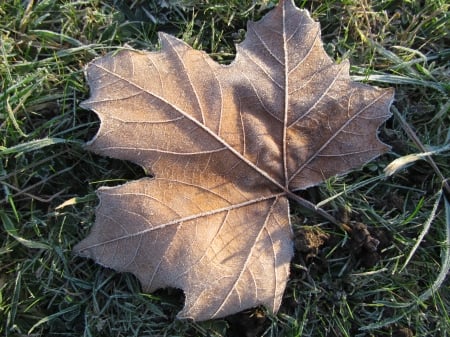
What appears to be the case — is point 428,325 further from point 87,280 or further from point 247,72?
point 87,280

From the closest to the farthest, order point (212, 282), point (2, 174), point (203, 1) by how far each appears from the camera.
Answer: point (212, 282), point (2, 174), point (203, 1)

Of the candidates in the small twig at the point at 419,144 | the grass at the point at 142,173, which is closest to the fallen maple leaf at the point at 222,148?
the grass at the point at 142,173

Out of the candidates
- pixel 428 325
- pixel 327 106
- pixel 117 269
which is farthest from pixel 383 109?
pixel 117 269

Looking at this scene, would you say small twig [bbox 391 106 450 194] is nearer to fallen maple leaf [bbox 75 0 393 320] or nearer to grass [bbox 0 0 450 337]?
grass [bbox 0 0 450 337]

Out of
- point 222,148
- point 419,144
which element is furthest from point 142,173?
point 419,144

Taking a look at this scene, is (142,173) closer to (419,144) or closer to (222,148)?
(222,148)
